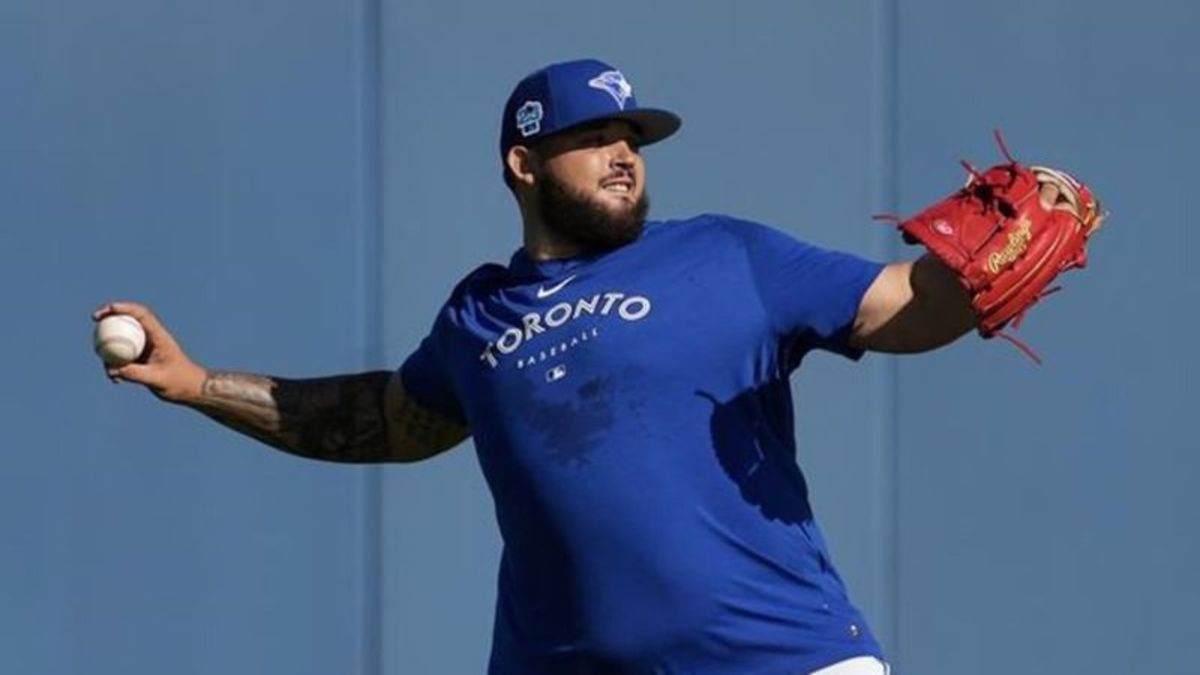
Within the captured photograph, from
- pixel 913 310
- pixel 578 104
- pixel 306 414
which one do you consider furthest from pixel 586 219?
pixel 306 414

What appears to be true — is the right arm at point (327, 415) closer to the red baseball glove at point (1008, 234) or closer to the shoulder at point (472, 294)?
the shoulder at point (472, 294)

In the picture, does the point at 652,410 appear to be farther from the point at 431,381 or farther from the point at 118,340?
the point at 118,340

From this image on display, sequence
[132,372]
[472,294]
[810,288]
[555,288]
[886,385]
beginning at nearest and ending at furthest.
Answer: [810,288] < [555,288] < [472,294] < [132,372] < [886,385]

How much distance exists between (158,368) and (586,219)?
0.79 metres

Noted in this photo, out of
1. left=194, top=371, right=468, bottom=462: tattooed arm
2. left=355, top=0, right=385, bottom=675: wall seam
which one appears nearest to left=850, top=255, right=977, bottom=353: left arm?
left=194, top=371, right=468, bottom=462: tattooed arm

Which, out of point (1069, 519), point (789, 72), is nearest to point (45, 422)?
point (789, 72)

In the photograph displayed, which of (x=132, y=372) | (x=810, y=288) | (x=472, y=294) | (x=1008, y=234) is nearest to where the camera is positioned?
(x=1008, y=234)

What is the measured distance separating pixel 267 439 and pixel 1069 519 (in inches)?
64.4

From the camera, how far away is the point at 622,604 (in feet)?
15.8

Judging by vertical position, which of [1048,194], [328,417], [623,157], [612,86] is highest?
[612,86]

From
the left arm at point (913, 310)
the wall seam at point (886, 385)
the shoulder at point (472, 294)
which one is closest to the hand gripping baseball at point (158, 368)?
the shoulder at point (472, 294)

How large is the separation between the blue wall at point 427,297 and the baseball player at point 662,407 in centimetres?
121

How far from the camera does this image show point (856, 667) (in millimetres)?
4840

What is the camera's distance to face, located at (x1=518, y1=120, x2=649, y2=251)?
504 cm
